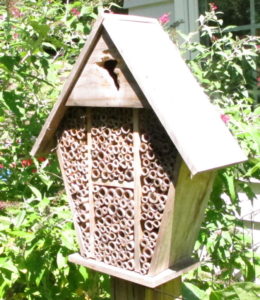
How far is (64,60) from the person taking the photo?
3.22m

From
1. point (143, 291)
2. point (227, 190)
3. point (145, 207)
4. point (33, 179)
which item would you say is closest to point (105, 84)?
point (145, 207)

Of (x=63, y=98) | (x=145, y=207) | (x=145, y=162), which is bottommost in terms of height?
(x=145, y=207)

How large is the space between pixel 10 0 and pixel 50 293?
122 centimetres

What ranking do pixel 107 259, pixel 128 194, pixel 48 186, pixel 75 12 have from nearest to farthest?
pixel 128 194 < pixel 107 259 < pixel 48 186 < pixel 75 12

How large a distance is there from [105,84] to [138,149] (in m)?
0.23

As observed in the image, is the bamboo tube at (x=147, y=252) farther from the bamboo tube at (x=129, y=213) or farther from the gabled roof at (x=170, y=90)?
the gabled roof at (x=170, y=90)

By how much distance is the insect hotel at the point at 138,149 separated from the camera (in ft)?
5.41

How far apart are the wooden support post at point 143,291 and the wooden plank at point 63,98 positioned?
508 mm

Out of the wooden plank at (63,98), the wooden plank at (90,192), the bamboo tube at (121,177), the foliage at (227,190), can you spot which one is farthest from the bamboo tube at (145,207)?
the foliage at (227,190)

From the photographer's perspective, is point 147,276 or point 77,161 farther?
point 77,161

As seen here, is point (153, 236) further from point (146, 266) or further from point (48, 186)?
point (48, 186)

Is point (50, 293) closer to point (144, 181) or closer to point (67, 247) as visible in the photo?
point (67, 247)

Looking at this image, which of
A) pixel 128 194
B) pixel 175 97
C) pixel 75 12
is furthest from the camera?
pixel 75 12

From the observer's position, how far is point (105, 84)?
1.80m
